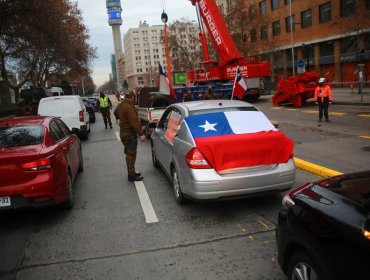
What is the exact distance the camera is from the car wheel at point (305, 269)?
265 cm

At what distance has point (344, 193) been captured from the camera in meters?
2.85

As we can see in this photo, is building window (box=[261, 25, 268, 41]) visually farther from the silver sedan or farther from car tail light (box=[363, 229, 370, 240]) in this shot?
car tail light (box=[363, 229, 370, 240])

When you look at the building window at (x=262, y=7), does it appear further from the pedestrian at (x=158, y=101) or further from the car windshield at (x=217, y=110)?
the car windshield at (x=217, y=110)

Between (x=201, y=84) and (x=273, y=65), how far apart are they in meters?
24.5

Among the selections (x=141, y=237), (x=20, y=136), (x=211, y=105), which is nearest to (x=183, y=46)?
A: (x=211, y=105)

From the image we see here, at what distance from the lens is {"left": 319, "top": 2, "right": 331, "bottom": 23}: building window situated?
39938mm

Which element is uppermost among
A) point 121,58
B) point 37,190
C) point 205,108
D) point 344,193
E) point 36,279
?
point 121,58

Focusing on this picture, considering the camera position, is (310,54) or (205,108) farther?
(310,54)

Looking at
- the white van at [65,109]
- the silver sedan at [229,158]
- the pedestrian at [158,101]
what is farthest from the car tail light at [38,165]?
the white van at [65,109]

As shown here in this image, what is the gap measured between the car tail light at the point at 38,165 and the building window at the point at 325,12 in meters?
39.7

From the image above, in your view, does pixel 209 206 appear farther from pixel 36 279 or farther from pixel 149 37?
pixel 149 37

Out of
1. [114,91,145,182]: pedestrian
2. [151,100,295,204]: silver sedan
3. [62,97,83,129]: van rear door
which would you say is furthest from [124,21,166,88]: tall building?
[151,100,295,204]: silver sedan

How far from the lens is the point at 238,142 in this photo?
218 inches

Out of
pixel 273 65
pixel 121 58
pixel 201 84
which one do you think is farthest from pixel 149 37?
pixel 201 84
